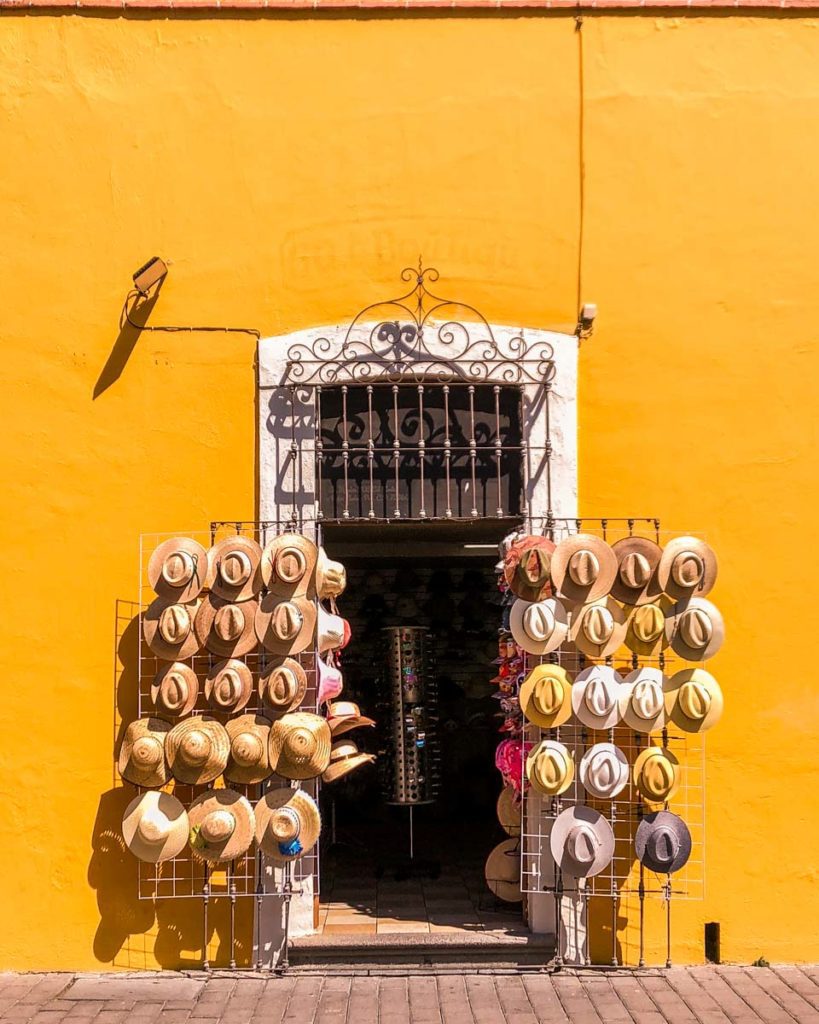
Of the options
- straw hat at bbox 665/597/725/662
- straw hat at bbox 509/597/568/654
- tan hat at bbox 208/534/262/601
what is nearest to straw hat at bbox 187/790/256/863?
tan hat at bbox 208/534/262/601

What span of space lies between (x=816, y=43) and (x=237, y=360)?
3307 millimetres

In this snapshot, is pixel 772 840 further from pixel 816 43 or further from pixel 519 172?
pixel 816 43

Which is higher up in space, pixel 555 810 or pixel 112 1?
pixel 112 1

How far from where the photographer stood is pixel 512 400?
19.5 feet

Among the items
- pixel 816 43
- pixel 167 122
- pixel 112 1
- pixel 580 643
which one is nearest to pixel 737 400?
pixel 580 643

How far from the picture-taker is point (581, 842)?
5367mm

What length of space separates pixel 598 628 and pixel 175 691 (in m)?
1.95

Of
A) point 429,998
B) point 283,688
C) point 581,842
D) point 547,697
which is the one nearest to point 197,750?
point 283,688

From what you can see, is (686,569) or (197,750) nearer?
(197,750)

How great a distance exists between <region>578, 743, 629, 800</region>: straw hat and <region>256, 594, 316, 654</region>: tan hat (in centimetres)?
141

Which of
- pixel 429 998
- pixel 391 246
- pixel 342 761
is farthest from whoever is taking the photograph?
pixel 391 246

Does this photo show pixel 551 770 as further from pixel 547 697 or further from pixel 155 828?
pixel 155 828

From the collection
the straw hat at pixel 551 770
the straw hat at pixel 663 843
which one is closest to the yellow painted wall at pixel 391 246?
the straw hat at pixel 663 843

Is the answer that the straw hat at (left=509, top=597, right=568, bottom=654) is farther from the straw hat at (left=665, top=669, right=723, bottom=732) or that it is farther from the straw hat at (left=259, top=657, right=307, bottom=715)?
the straw hat at (left=259, top=657, right=307, bottom=715)
